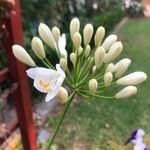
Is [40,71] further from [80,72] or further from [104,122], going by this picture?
[104,122]

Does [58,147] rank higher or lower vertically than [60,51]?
lower

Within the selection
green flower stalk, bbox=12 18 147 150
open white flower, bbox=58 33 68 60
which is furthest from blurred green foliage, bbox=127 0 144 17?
green flower stalk, bbox=12 18 147 150

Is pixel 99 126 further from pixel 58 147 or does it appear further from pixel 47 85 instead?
pixel 47 85

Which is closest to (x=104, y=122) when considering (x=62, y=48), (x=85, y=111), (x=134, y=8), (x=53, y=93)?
(x=85, y=111)

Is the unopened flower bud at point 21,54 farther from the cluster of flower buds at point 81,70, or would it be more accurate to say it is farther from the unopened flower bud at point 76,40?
the unopened flower bud at point 76,40

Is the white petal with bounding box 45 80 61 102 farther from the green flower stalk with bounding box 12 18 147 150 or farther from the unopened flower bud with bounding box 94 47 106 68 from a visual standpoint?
the unopened flower bud with bounding box 94 47 106 68

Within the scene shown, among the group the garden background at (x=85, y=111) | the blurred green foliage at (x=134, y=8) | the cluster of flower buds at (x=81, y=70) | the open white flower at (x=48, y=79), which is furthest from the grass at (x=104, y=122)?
the blurred green foliage at (x=134, y=8)

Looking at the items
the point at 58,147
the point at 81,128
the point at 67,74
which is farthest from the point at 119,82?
the point at 81,128
